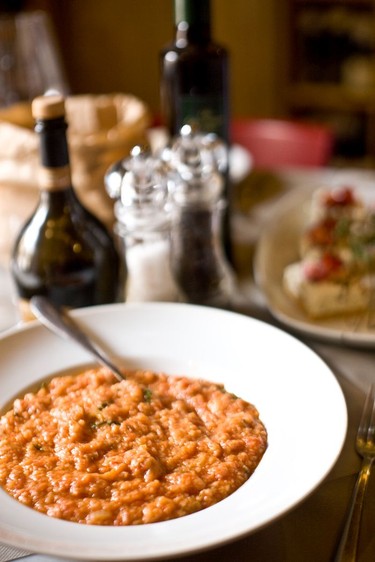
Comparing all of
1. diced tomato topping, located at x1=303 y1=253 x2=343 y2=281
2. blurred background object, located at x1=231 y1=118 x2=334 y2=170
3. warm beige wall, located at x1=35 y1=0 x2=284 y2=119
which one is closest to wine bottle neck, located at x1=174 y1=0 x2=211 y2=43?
diced tomato topping, located at x1=303 y1=253 x2=343 y2=281

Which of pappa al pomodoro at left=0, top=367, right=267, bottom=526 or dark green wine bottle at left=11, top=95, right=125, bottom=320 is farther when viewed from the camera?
dark green wine bottle at left=11, top=95, right=125, bottom=320

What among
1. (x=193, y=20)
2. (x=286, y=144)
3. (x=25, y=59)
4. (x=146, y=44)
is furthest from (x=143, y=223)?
(x=146, y=44)

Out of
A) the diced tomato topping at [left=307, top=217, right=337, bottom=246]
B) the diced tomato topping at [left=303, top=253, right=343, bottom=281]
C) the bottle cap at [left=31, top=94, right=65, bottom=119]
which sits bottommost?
the diced tomato topping at [left=303, top=253, right=343, bottom=281]

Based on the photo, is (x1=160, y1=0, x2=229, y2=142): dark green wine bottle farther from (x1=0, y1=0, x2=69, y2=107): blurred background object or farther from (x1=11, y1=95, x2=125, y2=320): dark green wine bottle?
(x1=0, y1=0, x2=69, y2=107): blurred background object

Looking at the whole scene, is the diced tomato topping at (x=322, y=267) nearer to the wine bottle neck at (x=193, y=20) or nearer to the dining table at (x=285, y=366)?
the dining table at (x=285, y=366)

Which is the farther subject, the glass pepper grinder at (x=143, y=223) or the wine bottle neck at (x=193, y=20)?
the wine bottle neck at (x=193, y=20)

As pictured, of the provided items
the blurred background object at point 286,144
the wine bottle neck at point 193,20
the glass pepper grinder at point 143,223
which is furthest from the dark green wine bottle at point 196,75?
the blurred background object at point 286,144

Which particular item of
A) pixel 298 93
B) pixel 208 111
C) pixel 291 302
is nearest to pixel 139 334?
pixel 291 302
